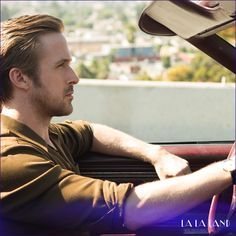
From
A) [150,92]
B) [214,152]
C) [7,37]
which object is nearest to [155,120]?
[150,92]

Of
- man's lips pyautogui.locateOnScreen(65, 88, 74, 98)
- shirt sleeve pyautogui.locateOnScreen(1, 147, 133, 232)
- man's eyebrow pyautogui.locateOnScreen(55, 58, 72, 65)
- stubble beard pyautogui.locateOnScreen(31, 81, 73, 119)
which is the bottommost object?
shirt sleeve pyautogui.locateOnScreen(1, 147, 133, 232)

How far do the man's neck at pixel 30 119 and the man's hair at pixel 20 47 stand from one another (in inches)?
2.2

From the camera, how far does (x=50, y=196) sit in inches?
67.8

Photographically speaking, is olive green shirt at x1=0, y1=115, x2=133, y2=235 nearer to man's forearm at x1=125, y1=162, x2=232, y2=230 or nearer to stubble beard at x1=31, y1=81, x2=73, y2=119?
man's forearm at x1=125, y1=162, x2=232, y2=230

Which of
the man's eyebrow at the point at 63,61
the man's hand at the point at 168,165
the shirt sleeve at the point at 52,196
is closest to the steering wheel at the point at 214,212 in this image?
the man's hand at the point at 168,165

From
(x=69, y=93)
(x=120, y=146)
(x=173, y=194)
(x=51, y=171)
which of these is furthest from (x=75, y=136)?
(x=173, y=194)

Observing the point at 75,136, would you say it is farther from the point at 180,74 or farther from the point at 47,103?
the point at 180,74

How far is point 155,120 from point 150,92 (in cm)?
36

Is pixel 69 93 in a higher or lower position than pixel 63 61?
lower

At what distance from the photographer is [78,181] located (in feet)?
5.76

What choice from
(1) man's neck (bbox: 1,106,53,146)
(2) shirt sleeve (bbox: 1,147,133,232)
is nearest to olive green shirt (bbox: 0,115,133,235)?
(2) shirt sleeve (bbox: 1,147,133,232)

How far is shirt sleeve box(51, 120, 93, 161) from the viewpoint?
223 centimetres

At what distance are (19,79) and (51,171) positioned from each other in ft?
1.20

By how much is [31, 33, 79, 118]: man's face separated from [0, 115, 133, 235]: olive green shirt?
202mm
